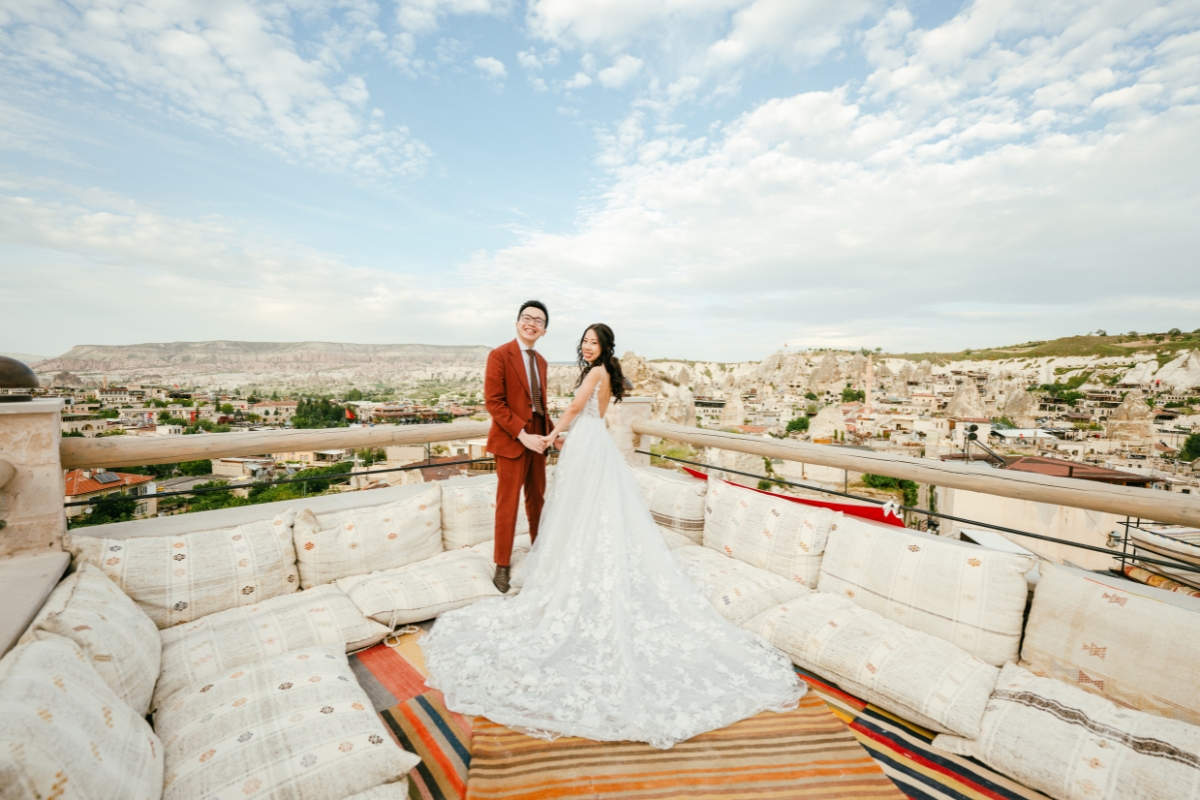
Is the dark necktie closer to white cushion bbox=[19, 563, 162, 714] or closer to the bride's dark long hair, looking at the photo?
the bride's dark long hair

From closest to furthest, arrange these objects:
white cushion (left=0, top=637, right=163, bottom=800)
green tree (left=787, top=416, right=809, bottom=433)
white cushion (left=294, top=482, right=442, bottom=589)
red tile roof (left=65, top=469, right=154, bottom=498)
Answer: white cushion (left=0, top=637, right=163, bottom=800)
red tile roof (left=65, top=469, right=154, bottom=498)
white cushion (left=294, top=482, right=442, bottom=589)
green tree (left=787, top=416, right=809, bottom=433)

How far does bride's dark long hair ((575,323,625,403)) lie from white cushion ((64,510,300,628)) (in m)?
1.93

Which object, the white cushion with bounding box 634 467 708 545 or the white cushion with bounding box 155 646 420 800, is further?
the white cushion with bounding box 634 467 708 545

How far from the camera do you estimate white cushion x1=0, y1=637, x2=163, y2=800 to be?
0.81 metres

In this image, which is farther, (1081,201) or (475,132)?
(1081,201)

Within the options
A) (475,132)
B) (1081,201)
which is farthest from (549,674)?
(1081,201)

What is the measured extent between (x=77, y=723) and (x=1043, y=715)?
2791mm

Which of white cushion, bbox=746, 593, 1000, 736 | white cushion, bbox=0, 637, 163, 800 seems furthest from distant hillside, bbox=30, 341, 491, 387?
white cushion, bbox=746, 593, 1000, 736

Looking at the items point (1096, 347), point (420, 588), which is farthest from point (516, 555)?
point (1096, 347)

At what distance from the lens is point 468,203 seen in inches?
376

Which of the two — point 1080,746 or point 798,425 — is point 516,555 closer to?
point 1080,746

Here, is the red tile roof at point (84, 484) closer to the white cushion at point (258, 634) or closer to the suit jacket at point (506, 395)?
the white cushion at point (258, 634)

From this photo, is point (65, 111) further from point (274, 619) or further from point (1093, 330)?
point (1093, 330)

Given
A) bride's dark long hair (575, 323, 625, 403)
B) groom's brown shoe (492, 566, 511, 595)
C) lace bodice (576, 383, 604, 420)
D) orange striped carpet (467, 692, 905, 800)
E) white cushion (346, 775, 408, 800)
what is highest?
bride's dark long hair (575, 323, 625, 403)
